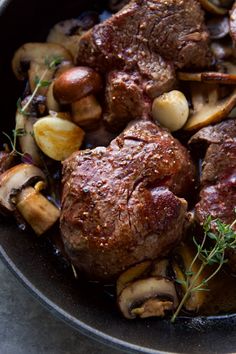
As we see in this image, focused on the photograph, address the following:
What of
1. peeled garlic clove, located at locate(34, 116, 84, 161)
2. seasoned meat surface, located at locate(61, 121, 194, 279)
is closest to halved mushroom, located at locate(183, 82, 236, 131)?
seasoned meat surface, located at locate(61, 121, 194, 279)

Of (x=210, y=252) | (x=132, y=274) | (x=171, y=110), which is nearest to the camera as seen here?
(x=210, y=252)

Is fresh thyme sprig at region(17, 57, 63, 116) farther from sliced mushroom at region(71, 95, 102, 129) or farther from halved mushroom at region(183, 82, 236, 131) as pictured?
halved mushroom at region(183, 82, 236, 131)

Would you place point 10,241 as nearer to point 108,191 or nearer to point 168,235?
point 108,191

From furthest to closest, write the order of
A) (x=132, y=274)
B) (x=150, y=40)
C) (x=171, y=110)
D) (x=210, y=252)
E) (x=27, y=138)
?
1. (x=27, y=138)
2. (x=150, y=40)
3. (x=171, y=110)
4. (x=132, y=274)
5. (x=210, y=252)

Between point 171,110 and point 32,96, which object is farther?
point 32,96

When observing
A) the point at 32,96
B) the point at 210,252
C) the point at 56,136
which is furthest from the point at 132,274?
the point at 32,96

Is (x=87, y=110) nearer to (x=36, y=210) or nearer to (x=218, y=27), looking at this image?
(x=36, y=210)

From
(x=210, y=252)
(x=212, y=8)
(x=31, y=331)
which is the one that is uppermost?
(x=212, y=8)

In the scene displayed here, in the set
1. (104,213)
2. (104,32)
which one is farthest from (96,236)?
(104,32)
